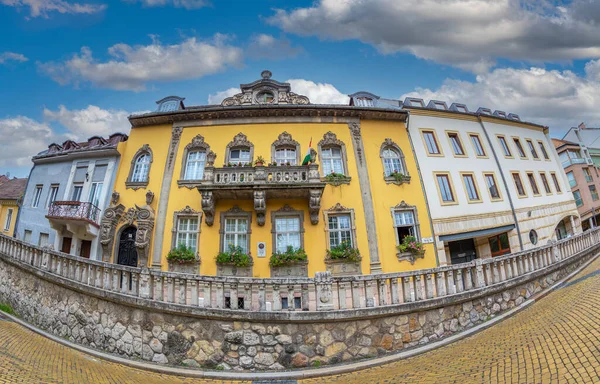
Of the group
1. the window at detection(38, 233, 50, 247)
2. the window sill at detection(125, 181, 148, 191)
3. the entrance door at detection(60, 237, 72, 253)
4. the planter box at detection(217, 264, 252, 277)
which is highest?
the window sill at detection(125, 181, 148, 191)

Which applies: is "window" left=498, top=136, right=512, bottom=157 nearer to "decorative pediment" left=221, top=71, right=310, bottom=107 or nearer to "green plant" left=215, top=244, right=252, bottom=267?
"decorative pediment" left=221, top=71, right=310, bottom=107

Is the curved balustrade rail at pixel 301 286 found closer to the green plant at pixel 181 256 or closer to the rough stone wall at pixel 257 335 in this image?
the rough stone wall at pixel 257 335

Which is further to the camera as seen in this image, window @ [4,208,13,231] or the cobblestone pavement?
→ window @ [4,208,13,231]

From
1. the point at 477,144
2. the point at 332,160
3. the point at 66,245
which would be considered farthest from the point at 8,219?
the point at 477,144

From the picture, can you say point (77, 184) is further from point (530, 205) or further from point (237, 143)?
point (530, 205)

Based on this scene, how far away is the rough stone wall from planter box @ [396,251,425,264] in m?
5.39

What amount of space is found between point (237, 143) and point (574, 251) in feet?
51.6

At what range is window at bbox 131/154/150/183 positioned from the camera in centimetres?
1471

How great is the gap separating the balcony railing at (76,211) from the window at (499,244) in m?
24.3

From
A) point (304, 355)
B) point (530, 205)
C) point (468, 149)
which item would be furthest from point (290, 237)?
point (530, 205)

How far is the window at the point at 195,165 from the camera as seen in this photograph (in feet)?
46.6

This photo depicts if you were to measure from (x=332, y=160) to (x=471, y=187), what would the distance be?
30.9ft

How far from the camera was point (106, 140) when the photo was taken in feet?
55.3

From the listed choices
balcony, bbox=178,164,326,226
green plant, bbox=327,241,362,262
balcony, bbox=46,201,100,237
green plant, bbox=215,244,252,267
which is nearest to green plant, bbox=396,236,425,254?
green plant, bbox=327,241,362,262
